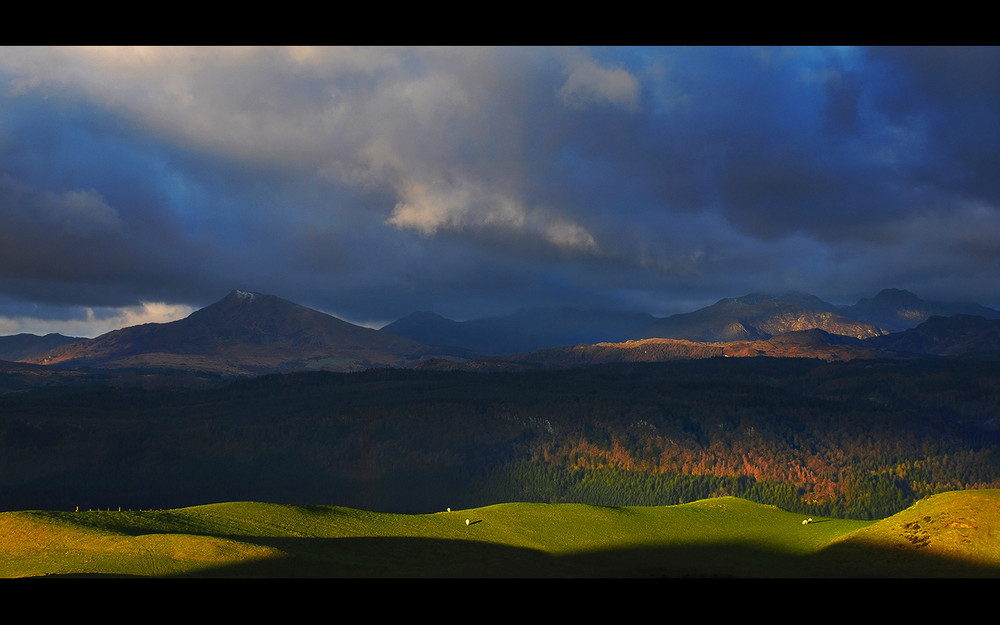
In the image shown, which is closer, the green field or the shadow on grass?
the green field

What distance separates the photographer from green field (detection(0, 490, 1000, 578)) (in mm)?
73125


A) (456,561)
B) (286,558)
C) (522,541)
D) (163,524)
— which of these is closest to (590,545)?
(522,541)

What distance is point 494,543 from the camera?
10256 centimetres

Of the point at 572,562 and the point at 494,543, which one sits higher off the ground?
the point at 494,543

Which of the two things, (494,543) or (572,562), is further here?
(494,543)

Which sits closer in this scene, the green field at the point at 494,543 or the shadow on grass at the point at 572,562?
the green field at the point at 494,543

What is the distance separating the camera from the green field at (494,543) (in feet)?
240
